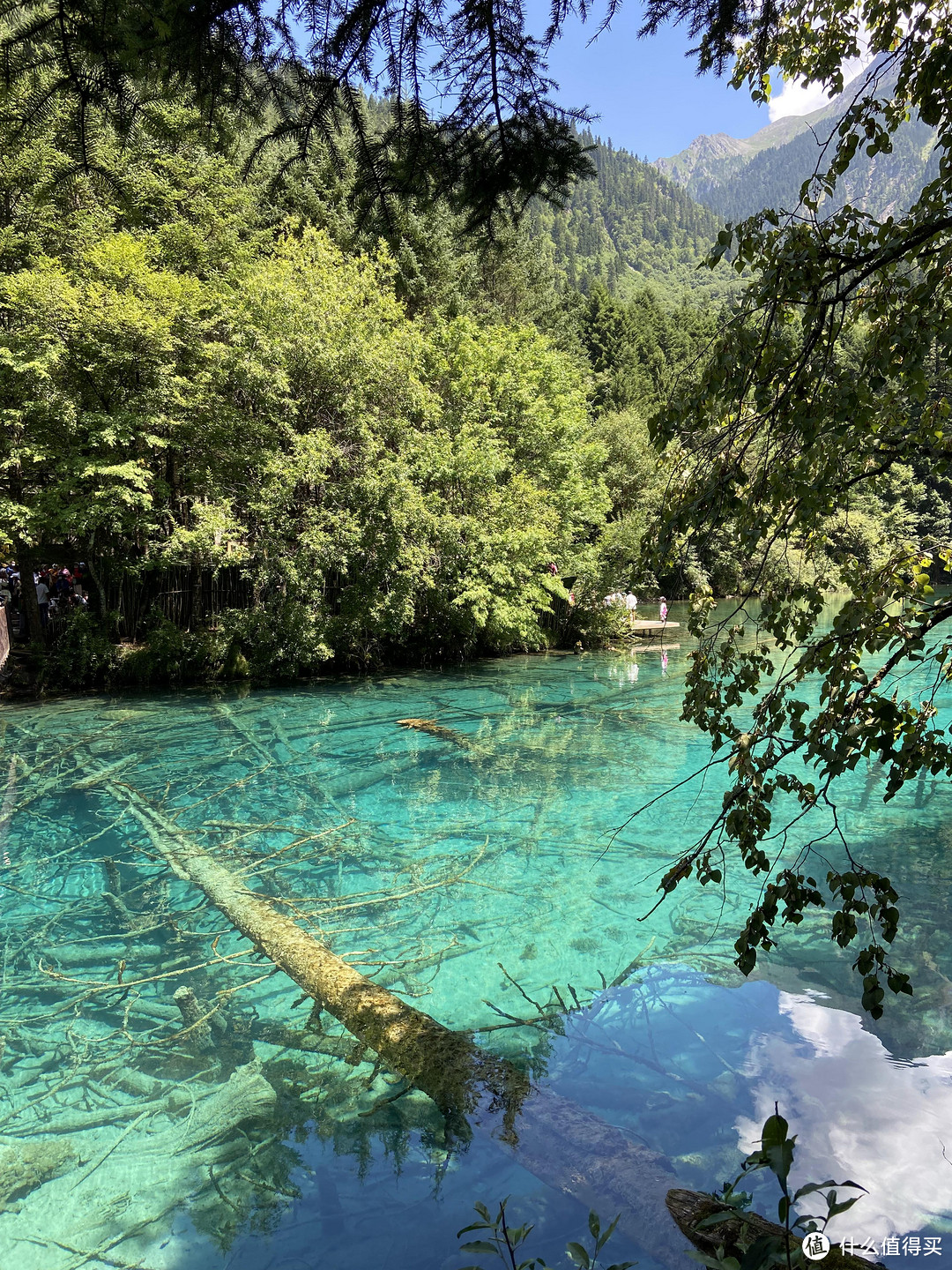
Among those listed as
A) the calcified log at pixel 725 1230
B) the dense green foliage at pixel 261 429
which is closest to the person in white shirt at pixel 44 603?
the dense green foliage at pixel 261 429

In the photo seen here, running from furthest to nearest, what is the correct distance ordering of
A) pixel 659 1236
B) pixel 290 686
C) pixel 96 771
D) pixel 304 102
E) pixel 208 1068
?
pixel 290 686, pixel 96 771, pixel 208 1068, pixel 304 102, pixel 659 1236

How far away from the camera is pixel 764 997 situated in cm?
532

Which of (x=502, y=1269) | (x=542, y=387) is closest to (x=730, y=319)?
(x=502, y=1269)

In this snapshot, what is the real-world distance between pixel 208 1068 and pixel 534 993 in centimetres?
201

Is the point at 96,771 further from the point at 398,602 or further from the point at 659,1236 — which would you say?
the point at 659,1236

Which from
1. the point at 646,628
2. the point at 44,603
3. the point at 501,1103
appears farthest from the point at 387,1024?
the point at 646,628

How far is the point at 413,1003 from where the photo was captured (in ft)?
16.7

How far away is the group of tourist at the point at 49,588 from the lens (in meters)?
17.8

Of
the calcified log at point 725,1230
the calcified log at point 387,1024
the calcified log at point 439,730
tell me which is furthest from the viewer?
the calcified log at point 439,730

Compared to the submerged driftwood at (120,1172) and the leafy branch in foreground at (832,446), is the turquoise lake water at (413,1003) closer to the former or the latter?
the submerged driftwood at (120,1172)

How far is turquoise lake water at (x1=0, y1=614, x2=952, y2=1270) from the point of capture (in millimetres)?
3529

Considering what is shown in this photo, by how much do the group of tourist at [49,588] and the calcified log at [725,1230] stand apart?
16837mm

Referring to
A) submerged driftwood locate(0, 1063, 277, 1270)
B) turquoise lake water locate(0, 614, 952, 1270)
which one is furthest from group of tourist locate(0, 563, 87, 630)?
submerged driftwood locate(0, 1063, 277, 1270)

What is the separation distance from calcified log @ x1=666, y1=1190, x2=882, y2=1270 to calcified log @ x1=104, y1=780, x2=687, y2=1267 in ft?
0.49
